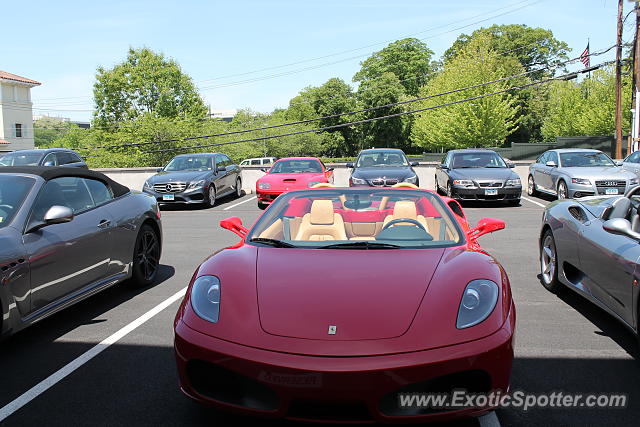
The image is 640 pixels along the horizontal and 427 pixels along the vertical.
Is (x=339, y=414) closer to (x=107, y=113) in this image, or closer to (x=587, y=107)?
(x=587, y=107)

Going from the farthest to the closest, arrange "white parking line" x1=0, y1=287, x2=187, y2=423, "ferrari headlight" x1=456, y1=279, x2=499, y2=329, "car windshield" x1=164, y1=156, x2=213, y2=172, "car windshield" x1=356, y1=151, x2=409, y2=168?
"car windshield" x1=164, y1=156, x2=213, y2=172 < "car windshield" x1=356, y1=151, x2=409, y2=168 < "white parking line" x1=0, y1=287, x2=187, y2=423 < "ferrari headlight" x1=456, y1=279, x2=499, y2=329

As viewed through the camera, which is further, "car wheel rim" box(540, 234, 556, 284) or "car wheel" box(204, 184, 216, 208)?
"car wheel" box(204, 184, 216, 208)

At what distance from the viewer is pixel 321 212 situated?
4816 millimetres

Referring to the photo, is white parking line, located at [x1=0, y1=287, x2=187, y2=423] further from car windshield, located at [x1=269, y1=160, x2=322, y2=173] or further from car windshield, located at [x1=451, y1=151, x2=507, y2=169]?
car windshield, located at [x1=451, y1=151, x2=507, y2=169]

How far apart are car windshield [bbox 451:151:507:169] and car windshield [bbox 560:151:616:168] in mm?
1583

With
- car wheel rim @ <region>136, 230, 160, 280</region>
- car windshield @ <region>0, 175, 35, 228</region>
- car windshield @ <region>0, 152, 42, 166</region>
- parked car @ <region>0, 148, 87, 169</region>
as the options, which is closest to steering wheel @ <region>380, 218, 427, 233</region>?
car windshield @ <region>0, 175, 35, 228</region>

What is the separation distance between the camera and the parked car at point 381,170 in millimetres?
15117

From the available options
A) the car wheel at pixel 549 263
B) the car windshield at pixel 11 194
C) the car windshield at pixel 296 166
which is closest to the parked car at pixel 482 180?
the car windshield at pixel 296 166

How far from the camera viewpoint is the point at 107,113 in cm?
5678

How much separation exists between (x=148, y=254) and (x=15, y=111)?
218 ft

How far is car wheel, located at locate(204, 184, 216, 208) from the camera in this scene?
51.8 ft

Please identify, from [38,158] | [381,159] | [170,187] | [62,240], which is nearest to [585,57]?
[381,159]

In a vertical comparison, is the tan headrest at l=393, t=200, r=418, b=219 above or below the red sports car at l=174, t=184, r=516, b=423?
above

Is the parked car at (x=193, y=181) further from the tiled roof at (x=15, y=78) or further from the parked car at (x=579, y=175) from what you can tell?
the tiled roof at (x=15, y=78)
